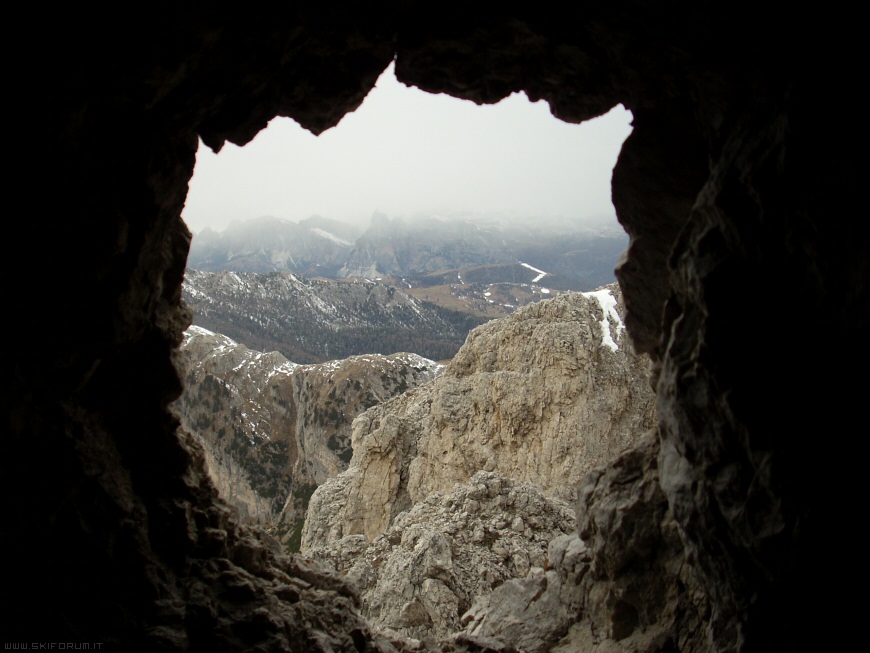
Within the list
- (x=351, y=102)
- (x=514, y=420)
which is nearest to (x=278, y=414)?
(x=514, y=420)

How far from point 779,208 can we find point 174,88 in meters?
9.04

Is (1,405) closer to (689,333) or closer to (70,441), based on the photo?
(70,441)

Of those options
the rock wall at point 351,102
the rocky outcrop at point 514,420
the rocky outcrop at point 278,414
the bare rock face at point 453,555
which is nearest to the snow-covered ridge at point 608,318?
the rocky outcrop at point 514,420

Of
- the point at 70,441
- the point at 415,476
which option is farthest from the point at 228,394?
the point at 70,441

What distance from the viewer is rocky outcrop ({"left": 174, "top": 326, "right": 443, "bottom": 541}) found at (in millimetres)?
111750

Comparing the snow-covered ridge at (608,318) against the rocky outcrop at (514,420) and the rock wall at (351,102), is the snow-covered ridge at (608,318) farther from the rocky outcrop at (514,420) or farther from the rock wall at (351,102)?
the rock wall at (351,102)

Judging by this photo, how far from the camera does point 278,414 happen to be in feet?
426

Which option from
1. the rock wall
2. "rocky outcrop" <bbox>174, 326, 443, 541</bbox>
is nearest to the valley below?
the rock wall

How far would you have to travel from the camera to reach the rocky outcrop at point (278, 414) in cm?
11175

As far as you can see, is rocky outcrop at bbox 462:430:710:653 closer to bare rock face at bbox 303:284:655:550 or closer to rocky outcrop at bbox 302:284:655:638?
rocky outcrop at bbox 302:284:655:638

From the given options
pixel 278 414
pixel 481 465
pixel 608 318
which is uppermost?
pixel 608 318

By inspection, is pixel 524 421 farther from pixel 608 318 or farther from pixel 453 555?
pixel 453 555

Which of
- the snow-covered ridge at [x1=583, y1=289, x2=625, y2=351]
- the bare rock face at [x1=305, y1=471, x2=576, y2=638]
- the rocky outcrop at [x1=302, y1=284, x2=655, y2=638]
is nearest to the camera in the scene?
the bare rock face at [x1=305, y1=471, x2=576, y2=638]

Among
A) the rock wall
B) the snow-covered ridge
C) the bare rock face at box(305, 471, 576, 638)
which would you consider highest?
the snow-covered ridge
